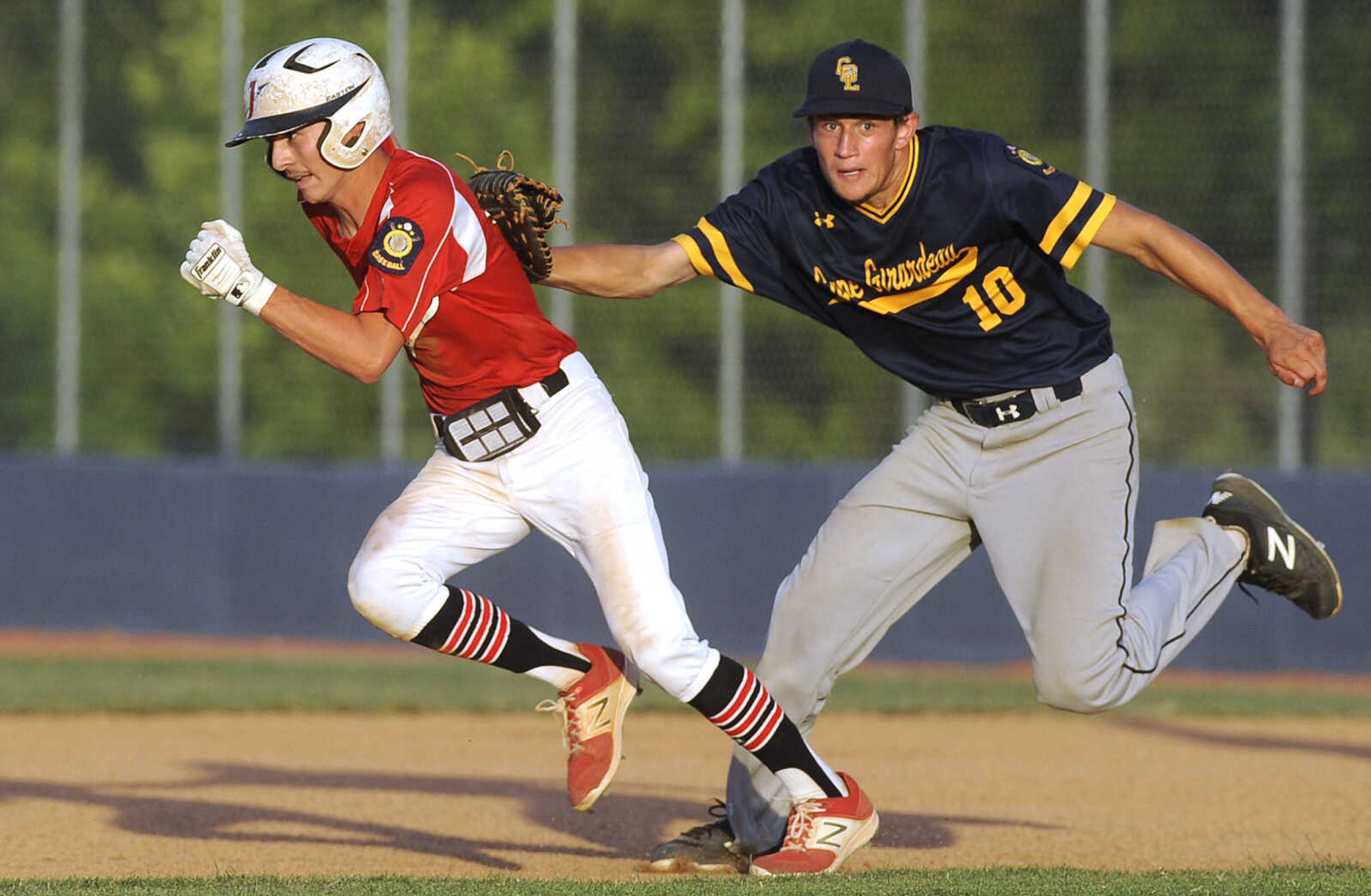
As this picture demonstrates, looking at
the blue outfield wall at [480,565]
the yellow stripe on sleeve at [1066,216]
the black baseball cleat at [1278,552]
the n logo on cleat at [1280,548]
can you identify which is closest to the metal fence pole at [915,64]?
the blue outfield wall at [480,565]

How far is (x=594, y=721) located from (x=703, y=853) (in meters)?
0.64

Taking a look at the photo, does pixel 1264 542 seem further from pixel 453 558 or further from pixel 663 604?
pixel 453 558

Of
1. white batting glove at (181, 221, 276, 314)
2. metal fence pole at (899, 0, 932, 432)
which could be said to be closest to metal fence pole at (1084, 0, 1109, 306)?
metal fence pole at (899, 0, 932, 432)

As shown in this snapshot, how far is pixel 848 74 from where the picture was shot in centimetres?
517

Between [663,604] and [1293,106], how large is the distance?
397 inches

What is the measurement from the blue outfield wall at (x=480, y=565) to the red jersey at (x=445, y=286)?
7.89m

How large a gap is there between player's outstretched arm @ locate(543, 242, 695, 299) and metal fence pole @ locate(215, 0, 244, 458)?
10035 millimetres

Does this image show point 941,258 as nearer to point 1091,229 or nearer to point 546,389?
point 1091,229

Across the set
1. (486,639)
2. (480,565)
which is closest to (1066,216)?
(486,639)

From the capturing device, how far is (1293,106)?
13.4m

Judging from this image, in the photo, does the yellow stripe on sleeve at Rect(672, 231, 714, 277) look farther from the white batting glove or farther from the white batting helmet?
the white batting glove

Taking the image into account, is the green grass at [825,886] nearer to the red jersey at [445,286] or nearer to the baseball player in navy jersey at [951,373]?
the baseball player in navy jersey at [951,373]

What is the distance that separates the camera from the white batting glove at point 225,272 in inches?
183

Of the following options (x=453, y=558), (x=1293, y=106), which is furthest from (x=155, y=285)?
(x=453, y=558)
